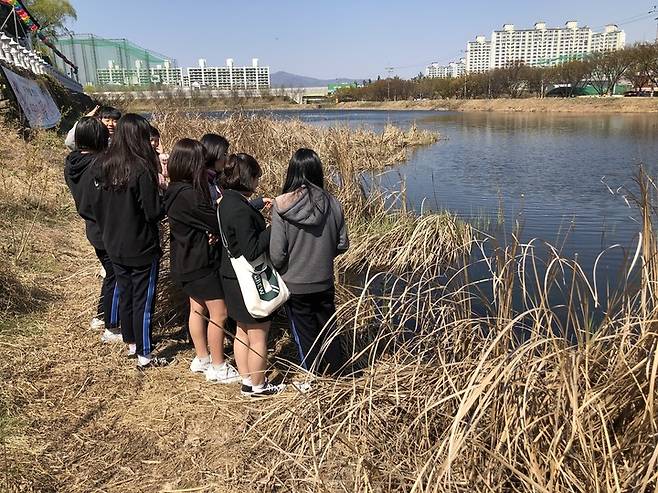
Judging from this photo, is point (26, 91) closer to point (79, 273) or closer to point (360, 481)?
point (79, 273)

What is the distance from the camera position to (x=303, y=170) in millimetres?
2543

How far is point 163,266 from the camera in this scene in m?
4.04

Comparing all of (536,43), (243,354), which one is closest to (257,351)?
(243,354)

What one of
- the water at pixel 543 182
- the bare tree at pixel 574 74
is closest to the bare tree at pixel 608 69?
the bare tree at pixel 574 74

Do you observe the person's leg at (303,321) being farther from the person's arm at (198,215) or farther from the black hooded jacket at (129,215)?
the black hooded jacket at (129,215)

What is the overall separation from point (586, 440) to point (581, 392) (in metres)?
0.16

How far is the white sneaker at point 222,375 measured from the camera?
3078mm

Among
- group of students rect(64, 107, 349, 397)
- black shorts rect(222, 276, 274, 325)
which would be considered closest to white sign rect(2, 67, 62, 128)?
group of students rect(64, 107, 349, 397)

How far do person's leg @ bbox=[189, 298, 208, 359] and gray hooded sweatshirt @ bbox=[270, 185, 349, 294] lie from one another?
2.17 ft

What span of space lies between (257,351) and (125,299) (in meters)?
0.95

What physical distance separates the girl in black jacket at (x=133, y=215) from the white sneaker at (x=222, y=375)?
411mm

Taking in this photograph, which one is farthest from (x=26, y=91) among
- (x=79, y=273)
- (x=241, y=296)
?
(x=241, y=296)

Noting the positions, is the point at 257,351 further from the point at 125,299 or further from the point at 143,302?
the point at 125,299

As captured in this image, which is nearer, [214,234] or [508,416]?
[508,416]
